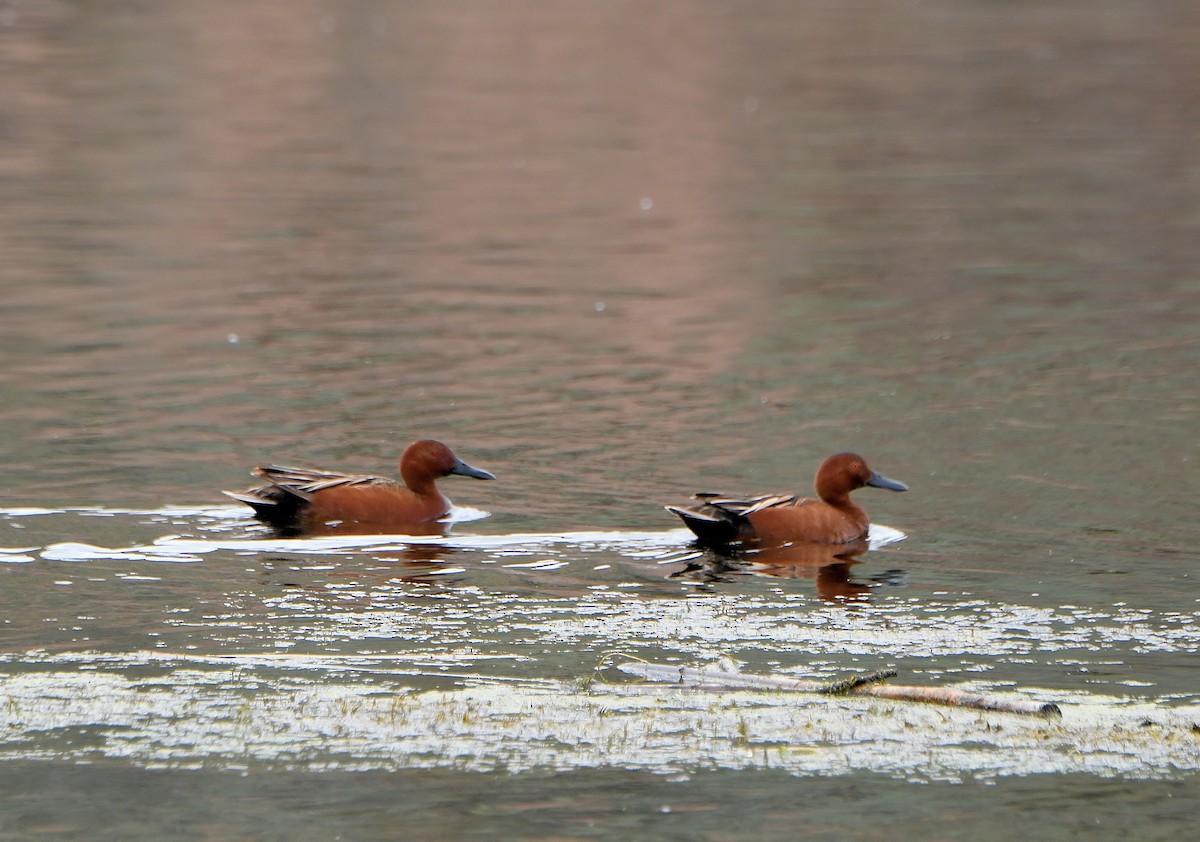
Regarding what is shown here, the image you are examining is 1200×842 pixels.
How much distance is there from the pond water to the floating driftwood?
0.16 feet

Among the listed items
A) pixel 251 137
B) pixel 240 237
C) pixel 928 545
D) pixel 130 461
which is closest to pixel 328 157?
pixel 251 137

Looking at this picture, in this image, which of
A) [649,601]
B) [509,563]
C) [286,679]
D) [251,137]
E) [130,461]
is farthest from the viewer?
[251,137]

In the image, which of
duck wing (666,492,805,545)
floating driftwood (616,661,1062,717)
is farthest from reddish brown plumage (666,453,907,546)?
floating driftwood (616,661,1062,717)

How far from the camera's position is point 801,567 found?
9555 millimetres

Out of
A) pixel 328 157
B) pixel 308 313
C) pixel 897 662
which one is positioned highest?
pixel 328 157

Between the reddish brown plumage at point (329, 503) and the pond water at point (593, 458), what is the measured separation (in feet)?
0.58

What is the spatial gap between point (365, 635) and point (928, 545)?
322 cm

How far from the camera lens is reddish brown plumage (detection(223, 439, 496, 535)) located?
1009 centimetres

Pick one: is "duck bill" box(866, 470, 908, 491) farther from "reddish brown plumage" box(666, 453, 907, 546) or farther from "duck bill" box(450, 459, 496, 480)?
"duck bill" box(450, 459, 496, 480)

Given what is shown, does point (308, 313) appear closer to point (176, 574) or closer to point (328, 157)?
point (176, 574)

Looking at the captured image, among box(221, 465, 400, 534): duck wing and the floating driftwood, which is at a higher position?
box(221, 465, 400, 534): duck wing

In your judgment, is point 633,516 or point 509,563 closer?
point 509,563

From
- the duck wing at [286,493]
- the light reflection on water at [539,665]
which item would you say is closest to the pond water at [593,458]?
the light reflection on water at [539,665]

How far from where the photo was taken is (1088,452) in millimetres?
11789
